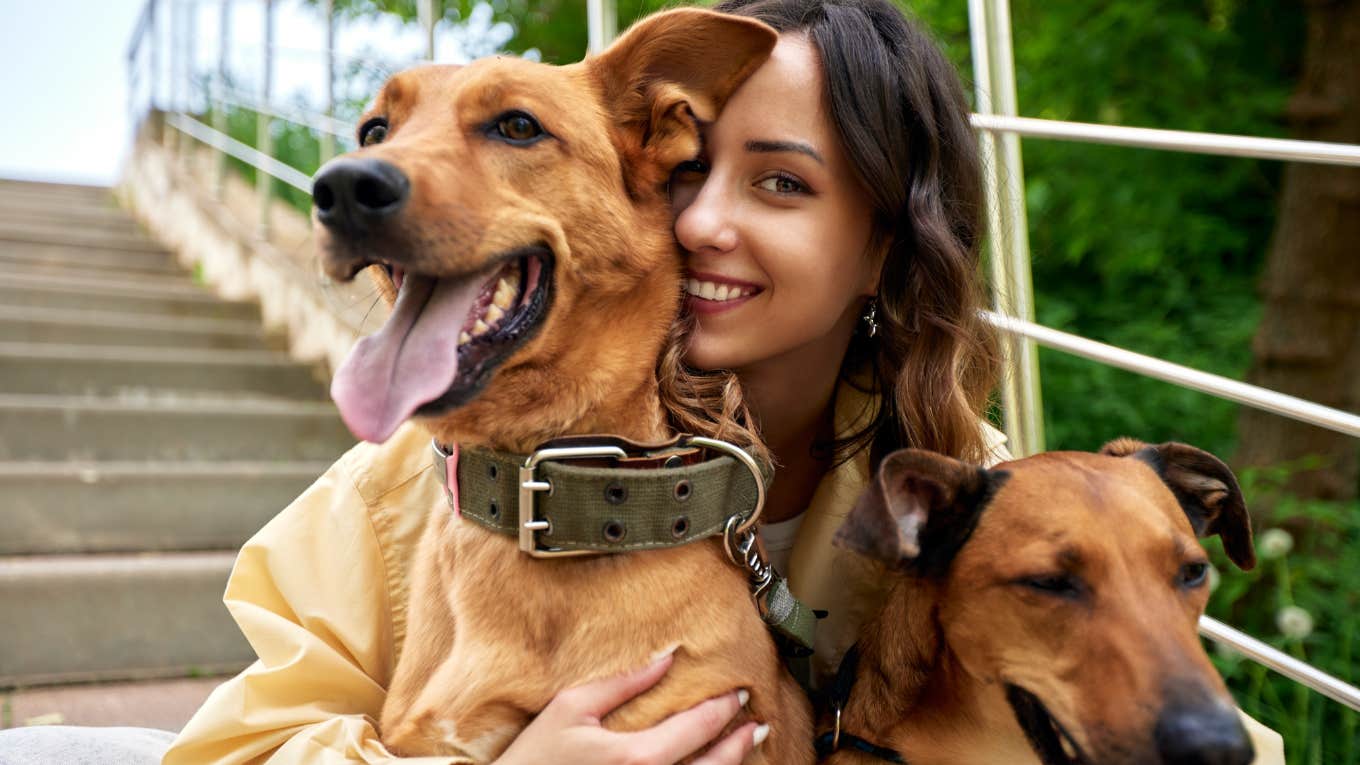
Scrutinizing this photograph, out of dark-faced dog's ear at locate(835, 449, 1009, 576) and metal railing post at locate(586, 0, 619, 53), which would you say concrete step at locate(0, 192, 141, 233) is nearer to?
metal railing post at locate(586, 0, 619, 53)

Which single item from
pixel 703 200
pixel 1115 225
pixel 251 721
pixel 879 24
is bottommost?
pixel 251 721

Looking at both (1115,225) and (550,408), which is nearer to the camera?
(550,408)

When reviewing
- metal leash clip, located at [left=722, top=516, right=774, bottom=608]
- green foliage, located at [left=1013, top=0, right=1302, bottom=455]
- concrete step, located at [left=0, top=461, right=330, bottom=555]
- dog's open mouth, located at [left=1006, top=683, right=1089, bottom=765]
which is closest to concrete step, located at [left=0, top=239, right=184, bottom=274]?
concrete step, located at [left=0, top=461, right=330, bottom=555]

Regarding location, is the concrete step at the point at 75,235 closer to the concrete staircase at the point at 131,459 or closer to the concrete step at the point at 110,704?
the concrete staircase at the point at 131,459

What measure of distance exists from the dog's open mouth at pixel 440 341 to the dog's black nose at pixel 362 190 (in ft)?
0.48

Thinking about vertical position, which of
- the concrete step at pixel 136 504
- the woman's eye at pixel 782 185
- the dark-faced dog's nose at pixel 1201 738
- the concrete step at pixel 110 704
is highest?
the woman's eye at pixel 782 185

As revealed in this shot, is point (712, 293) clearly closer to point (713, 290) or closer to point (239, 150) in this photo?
point (713, 290)

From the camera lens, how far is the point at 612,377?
5.78 feet

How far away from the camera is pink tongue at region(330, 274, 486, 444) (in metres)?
1.54

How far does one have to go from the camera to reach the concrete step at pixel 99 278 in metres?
5.97

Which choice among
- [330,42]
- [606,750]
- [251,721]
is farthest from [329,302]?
[606,750]

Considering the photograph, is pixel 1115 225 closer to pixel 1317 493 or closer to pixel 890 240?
pixel 1317 493

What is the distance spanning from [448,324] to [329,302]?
3362mm

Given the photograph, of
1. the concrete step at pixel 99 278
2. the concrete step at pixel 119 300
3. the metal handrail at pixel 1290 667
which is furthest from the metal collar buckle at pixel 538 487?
the concrete step at pixel 99 278
